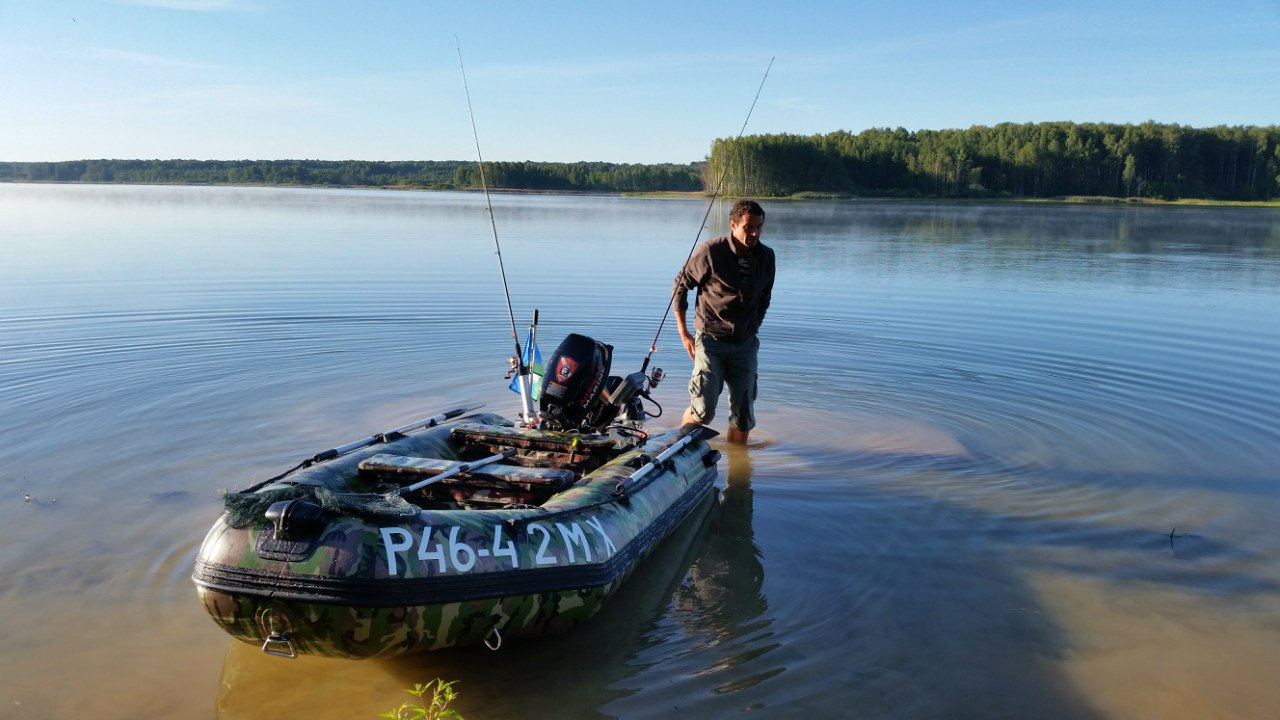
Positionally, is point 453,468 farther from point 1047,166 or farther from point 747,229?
point 1047,166

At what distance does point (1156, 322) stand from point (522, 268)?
1144cm

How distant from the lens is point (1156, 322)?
512 inches

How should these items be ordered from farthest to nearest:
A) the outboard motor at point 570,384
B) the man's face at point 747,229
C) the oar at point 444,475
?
the man's face at point 747,229, the outboard motor at point 570,384, the oar at point 444,475

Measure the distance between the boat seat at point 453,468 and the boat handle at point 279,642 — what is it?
4.11 ft

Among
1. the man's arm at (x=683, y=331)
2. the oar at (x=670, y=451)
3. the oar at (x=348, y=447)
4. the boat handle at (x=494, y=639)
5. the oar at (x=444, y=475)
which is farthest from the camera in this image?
the man's arm at (x=683, y=331)

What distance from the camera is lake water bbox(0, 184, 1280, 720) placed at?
3902mm

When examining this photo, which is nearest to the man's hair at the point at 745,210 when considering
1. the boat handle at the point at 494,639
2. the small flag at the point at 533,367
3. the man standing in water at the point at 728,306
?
the man standing in water at the point at 728,306

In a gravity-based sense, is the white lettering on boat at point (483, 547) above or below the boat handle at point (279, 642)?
above

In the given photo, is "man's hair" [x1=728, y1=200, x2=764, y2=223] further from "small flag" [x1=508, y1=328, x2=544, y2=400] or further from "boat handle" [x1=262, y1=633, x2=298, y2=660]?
"boat handle" [x1=262, y1=633, x2=298, y2=660]

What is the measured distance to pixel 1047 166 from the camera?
307 ft

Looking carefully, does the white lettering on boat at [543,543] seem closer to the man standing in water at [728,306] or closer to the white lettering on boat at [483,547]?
the white lettering on boat at [483,547]

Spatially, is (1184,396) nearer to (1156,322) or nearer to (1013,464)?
(1013,464)

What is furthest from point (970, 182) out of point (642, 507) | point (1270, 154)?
point (642, 507)

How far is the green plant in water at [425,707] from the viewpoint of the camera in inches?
136
